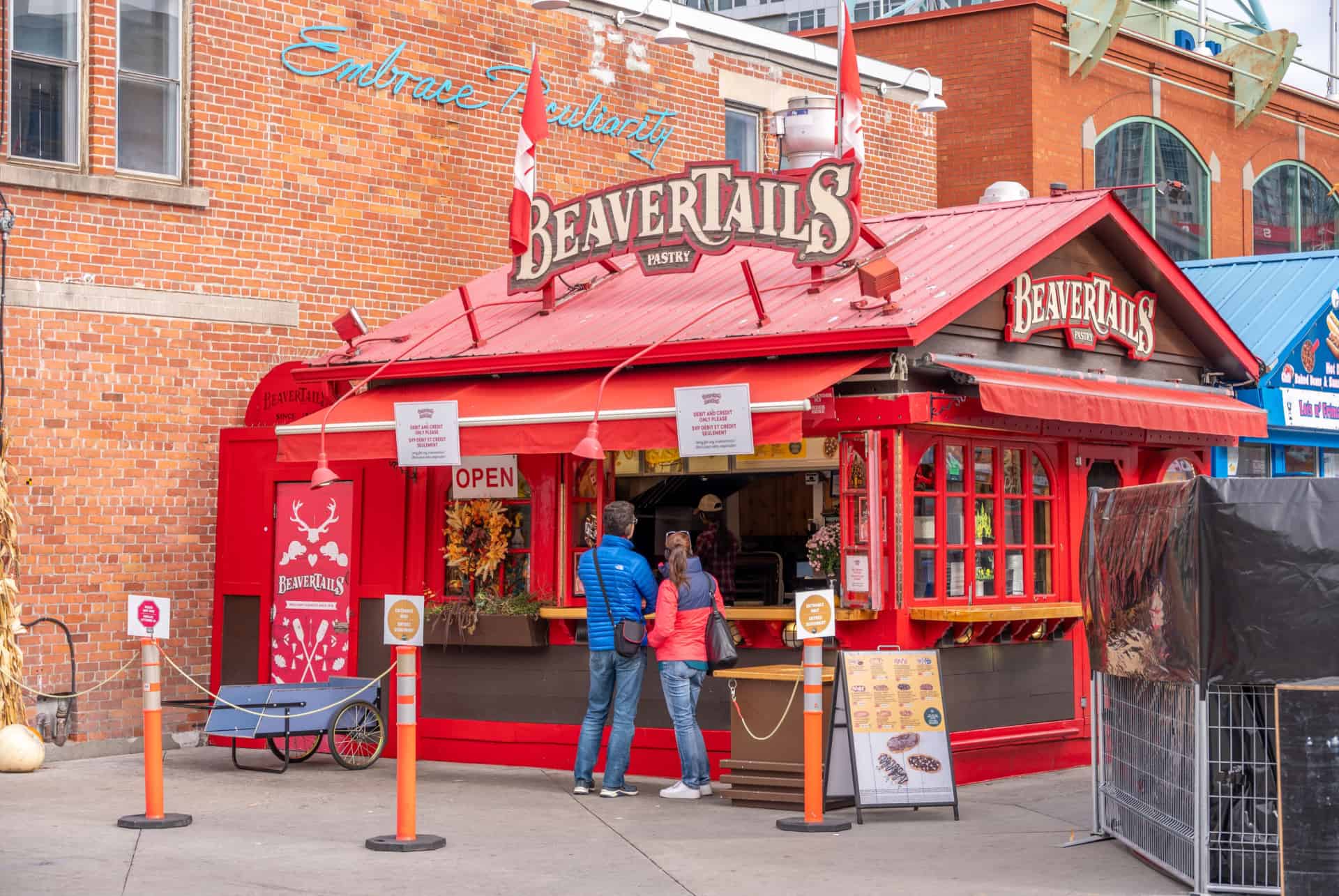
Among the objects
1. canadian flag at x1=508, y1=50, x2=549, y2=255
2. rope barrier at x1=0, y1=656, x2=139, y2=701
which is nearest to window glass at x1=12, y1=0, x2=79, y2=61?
canadian flag at x1=508, y1=50, x2=549, y2=255

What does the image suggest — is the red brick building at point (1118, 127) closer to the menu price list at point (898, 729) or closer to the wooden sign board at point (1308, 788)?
the menu price list at point (898, 729)

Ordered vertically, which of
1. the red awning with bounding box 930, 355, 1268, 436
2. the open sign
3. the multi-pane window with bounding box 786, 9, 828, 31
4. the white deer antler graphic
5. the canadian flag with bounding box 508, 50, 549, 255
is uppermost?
the multi-pane window with bounding box 786, 9, 828, 31

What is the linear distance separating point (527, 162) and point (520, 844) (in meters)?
6.10

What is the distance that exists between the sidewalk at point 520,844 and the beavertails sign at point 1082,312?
3.43 meters

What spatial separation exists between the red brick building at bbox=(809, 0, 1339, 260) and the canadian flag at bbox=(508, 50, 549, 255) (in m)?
11.3

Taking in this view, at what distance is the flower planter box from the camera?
1338cm

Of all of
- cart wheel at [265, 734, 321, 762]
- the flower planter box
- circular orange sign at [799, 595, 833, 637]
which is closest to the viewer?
circular orange sign at [799, 595, 833, 637]

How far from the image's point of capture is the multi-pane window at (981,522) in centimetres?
1263

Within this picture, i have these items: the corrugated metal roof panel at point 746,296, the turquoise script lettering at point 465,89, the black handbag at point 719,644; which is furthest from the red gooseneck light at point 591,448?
the turquoise script lettering at point 465,89

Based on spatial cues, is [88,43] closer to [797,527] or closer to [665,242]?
[665,242]

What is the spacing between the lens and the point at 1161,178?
2661 centimetres

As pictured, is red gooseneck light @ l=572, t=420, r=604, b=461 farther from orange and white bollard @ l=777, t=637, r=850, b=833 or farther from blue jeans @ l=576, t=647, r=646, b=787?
orange and white bollard @ l=777, t=637, r=850, b=833

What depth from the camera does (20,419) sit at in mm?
14062

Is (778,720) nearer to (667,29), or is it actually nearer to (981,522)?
(981,522)
